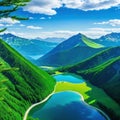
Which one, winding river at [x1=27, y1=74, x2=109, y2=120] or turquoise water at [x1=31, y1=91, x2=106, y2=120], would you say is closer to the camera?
turquoise water at [x1=31, y1=91, x2=106, y2=120]

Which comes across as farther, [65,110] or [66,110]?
[66,110]

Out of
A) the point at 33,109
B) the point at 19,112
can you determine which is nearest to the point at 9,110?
the point at 19,112

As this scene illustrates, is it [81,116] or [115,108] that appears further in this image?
[115,108]

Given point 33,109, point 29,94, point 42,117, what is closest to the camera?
point 42,117

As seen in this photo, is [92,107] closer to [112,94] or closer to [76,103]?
[76,103]

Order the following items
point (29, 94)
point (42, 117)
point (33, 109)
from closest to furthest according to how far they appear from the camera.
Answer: point (42, 117), point (33, 109), point (29, 94)

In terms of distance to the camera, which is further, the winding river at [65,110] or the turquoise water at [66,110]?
the winding river at [65,110]
